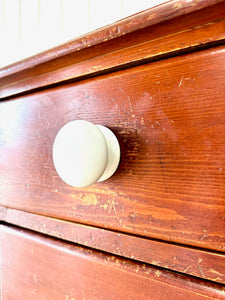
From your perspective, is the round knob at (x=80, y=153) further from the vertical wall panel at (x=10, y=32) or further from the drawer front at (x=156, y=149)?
the vertical wall panel at (x=10, y=32)

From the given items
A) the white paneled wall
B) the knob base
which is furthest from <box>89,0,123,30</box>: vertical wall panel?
the knob base

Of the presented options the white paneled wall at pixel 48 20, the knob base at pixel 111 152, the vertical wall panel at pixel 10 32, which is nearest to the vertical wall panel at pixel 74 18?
the white paneled wall at pixel 48 20

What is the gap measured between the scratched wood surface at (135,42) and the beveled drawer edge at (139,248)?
0.57 feet

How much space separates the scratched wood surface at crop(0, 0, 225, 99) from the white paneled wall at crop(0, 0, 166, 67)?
194 millimetres

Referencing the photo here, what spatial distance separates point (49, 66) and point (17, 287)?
0.30 meters

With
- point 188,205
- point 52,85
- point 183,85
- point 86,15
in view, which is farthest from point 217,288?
point 86,15

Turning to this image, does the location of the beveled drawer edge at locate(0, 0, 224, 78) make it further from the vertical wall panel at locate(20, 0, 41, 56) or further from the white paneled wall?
the vertical wall panel at locate(20, 0, 41, 56)

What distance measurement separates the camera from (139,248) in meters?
0.25

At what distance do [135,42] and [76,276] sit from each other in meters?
0.26

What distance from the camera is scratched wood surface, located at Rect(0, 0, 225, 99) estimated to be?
0.66ft

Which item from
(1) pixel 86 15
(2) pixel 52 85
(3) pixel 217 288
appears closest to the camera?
(3) pixel 217 288

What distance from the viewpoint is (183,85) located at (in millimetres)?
224

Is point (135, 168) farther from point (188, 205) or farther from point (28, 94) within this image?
point (28, 94)

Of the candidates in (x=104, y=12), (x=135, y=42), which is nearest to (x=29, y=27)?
(x=104, y=12)
